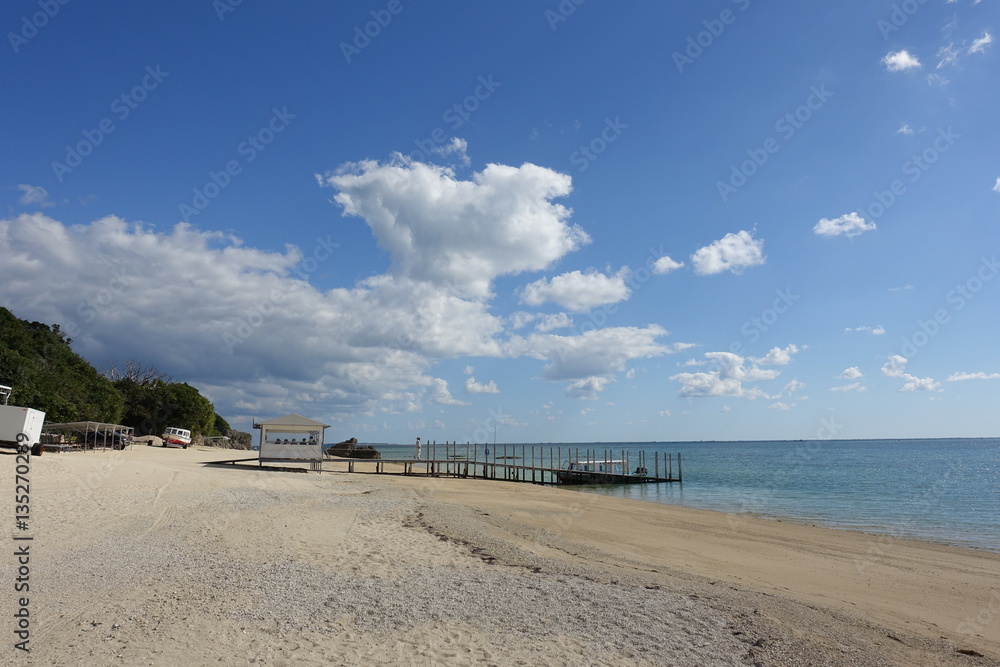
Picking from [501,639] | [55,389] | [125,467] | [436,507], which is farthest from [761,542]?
[55,389]

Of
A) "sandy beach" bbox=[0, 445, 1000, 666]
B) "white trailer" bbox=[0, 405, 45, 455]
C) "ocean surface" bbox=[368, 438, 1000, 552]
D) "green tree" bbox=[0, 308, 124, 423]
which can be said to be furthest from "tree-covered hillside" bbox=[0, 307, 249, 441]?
"ocean surface" bbox=[368, 438, 1000, 552]

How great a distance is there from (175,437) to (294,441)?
27441 mm

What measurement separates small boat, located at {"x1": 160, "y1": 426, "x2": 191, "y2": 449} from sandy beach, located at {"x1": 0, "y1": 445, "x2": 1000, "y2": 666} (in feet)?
129

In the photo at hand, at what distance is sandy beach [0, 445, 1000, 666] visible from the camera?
6.00m

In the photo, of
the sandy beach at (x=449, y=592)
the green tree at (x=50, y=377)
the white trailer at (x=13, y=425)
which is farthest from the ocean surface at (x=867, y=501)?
the green tree at (x=50, y=377)

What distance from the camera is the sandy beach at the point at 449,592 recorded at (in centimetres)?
600

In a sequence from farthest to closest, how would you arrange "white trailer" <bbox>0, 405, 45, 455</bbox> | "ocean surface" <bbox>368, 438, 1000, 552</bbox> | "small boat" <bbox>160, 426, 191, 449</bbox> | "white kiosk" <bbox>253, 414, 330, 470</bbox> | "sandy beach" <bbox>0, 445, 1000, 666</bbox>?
"small boat" <bbox>160, 426, 191, 449</bbox>
"white kiosk" <bbox>253, 414, 330, 470</bbox>
"white trailer" <bbox>0, 405, 45, 455</bbox>
"ocean surface" <bbox>368, 438, 1000, 552</bbox>
"sandy beach" <bbox>0, 445, 1000, 666</bbox>

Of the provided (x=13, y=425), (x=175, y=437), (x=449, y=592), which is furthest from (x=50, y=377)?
(x=449, y=592)

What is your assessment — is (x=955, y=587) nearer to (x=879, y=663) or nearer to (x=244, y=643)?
(x=879, y=663)

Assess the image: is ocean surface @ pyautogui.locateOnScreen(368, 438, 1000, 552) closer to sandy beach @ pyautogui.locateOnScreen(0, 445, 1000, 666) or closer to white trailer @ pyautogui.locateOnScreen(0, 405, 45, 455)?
sandy beach @ pyautogui.locateOnScreen(0, 445, 1000, 666)

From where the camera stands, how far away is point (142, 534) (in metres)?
10.8

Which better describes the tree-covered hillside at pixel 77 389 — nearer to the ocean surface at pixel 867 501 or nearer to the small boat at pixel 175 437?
the small boat at pixel 175 437

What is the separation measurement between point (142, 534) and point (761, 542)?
14569 millimetres

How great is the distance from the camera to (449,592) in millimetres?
7930
